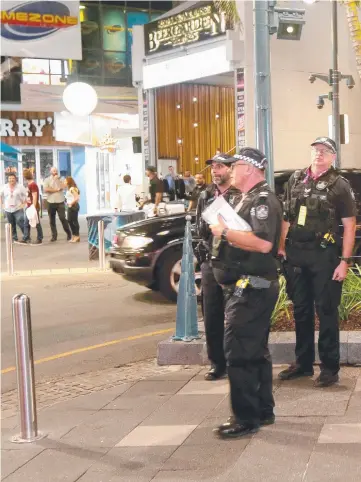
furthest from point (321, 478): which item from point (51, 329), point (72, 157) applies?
point (72, 157)

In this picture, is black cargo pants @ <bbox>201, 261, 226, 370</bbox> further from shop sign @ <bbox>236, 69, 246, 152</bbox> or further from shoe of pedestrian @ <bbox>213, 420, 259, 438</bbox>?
shop sign @ <bbox>236, 69, 246, 152</bbox>

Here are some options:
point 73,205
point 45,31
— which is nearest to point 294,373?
point 73,205

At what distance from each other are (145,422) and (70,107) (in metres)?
17.2

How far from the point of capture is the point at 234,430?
15.8 ft

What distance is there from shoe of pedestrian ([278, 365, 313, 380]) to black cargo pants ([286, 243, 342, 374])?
87mm

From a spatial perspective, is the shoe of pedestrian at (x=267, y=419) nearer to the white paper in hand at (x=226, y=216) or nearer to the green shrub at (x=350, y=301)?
the white paper in hand at (x=226, y=216)

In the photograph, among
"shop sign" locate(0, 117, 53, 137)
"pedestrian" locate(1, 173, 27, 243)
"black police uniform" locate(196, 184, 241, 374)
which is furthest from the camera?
"shop sign" locate(0, 117, 53, 137)

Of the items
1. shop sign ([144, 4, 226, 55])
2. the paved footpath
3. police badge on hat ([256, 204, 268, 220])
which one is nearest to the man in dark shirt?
shop sign ([144, 4, 226, 55])

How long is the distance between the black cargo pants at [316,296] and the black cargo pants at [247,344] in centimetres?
108

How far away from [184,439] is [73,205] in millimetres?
14880

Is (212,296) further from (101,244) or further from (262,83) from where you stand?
(101,244)

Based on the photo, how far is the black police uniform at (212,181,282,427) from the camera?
4.74m

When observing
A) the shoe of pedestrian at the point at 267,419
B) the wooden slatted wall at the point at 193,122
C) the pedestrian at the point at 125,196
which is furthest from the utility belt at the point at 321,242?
the wooden slatted wall at the point at 193,122

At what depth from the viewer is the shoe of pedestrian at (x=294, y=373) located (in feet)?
20.0
